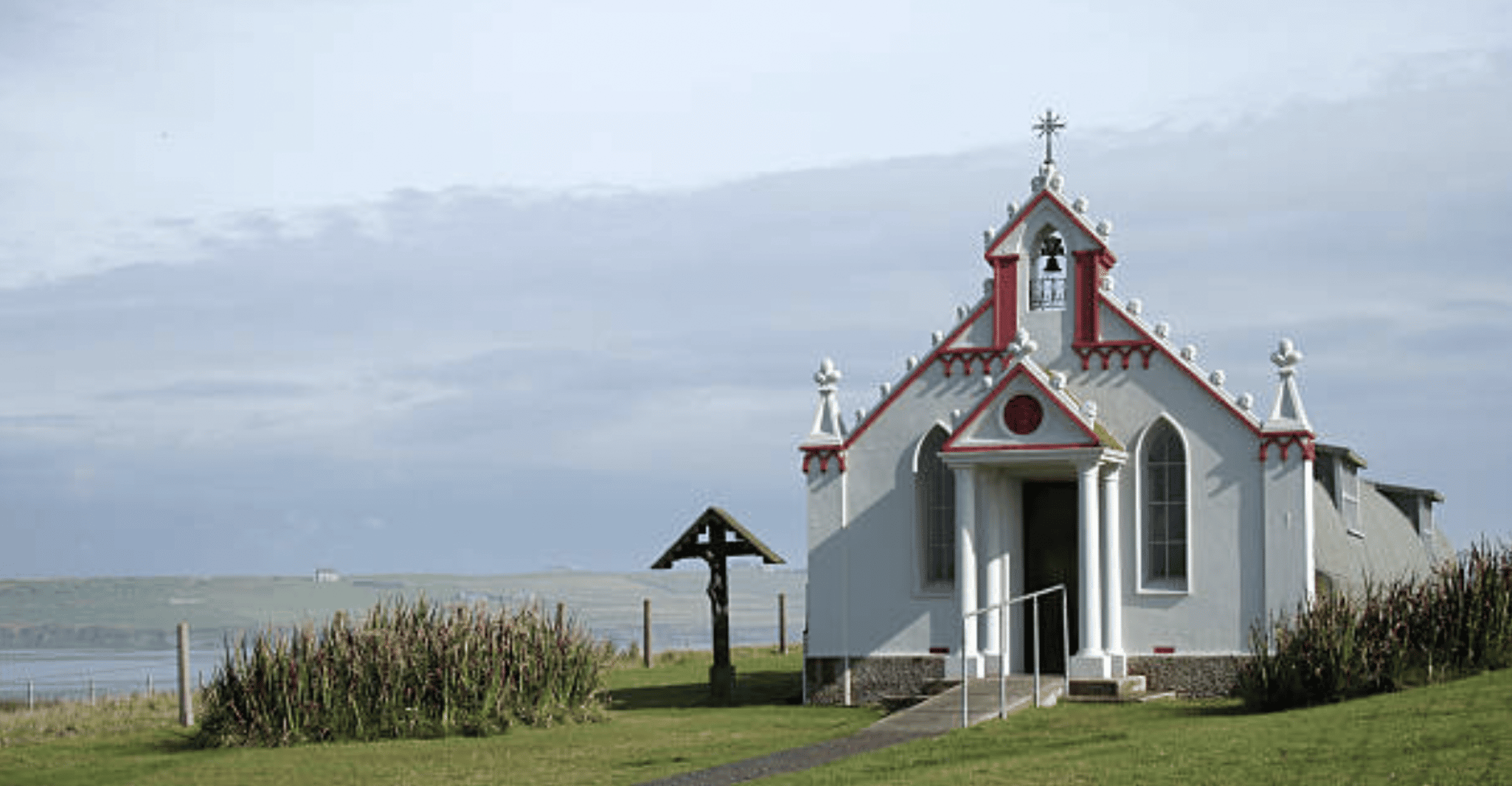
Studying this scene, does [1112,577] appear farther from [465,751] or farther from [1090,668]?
[465,751]

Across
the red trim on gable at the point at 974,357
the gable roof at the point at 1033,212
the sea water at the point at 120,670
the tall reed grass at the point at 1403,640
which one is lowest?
the sea water at the point at 120,670

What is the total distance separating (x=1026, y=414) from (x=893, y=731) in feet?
23.6

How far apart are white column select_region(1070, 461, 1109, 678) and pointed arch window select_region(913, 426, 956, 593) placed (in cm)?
254

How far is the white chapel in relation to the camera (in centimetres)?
3297

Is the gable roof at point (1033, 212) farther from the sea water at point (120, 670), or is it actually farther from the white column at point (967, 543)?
the sea water at point (120, 670)

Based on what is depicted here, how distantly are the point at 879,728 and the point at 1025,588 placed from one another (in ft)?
25.1

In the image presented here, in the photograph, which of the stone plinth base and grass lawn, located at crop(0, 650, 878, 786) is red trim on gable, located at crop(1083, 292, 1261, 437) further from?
grass lawn, located at crop(0, 650, 878, 786)

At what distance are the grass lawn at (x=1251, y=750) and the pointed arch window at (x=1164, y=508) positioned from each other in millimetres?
7292

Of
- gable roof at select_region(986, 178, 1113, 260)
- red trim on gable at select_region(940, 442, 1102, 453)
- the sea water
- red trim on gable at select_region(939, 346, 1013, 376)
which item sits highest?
gable roof at select_region(986, 178, 1113, 260)

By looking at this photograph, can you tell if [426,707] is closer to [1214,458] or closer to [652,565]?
[652,565]

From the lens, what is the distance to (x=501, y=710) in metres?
30.0

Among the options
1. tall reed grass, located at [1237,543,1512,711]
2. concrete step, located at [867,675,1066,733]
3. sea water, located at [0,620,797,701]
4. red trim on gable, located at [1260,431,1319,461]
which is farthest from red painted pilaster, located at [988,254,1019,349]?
tall reed grass, located at [1237,543,1512,711]

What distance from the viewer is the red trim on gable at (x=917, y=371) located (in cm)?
3512

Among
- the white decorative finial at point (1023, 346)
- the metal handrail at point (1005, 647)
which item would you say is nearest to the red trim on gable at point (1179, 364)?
the white decorative finial at point (1023, 346)
